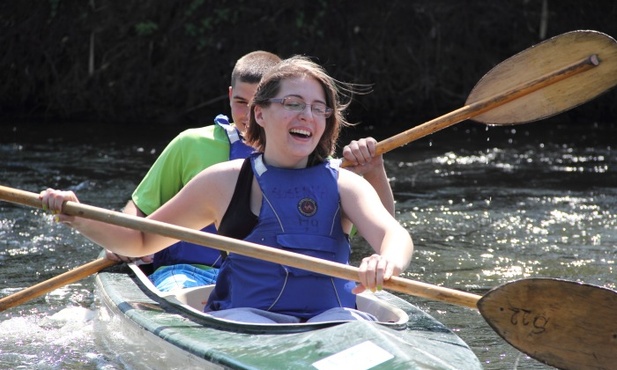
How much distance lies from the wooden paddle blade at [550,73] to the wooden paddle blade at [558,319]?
5.34 feet

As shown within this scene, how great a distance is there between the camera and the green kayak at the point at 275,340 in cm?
311

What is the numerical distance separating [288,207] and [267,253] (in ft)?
0.69

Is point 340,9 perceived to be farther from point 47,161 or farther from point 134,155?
point 47,161

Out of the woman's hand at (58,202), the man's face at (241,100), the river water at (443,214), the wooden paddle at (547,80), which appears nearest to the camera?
the woman's hand at (58,202)

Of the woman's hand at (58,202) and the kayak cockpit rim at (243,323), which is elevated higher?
the woman's hand at (58,202)

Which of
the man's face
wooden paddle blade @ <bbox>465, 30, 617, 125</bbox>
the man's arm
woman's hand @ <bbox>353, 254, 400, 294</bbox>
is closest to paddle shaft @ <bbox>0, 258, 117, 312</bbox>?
the man's arm

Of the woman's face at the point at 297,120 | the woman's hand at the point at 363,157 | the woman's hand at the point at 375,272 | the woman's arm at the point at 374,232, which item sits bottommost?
the woman's hand at the point at 375,272

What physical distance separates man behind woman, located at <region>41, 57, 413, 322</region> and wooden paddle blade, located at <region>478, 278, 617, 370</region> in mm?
352

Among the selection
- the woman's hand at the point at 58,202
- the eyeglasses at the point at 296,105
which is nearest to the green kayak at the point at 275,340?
the woman's hand at the point at 58,202

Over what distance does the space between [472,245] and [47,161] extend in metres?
4.12

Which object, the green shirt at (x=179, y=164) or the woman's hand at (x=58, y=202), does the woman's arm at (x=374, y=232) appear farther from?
the green shirt at (x=179, y=164)

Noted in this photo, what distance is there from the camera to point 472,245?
650cm

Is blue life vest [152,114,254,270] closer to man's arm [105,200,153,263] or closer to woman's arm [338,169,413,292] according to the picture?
man's arm [105,200,153,263]

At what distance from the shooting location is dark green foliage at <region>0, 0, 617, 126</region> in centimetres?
1143
